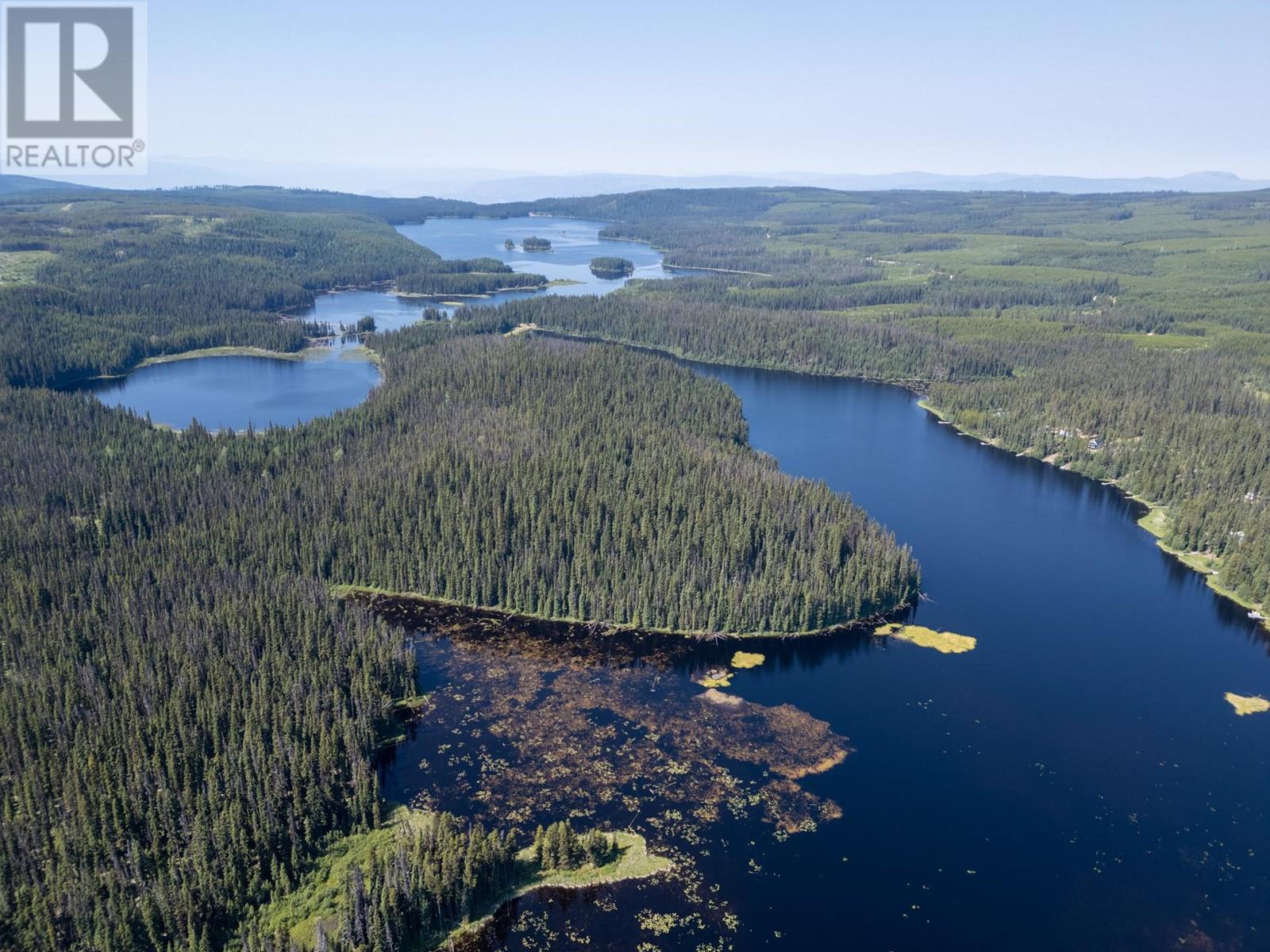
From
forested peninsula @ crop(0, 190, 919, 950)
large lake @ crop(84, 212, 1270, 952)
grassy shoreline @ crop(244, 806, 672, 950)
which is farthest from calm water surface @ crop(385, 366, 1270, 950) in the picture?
forested peninsula @ crop(0, 190, 919, 950)

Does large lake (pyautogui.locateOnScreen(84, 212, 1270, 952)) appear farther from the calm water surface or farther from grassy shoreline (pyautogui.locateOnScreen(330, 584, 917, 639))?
grassy shoreline (pyautogui.locateOnScreen(330, 584, 917, 639))

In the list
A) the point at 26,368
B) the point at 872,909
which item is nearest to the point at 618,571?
the point at 872,909

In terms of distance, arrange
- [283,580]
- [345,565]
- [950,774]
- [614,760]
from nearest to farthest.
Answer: [614,760] < [950,774] < [283,580] < [345,565]

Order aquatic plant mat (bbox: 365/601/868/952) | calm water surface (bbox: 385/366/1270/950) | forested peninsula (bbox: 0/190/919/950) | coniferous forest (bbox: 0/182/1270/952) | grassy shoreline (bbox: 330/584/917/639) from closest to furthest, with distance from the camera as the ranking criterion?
1. coniferous forest (bbox: 0/182/1270/952)
2. aquatic plant mat (bbox: 365/601/868/952)
3. forested peninsula (bbox: 0/190/919/950)
4. calm water surface (bbox: 385/366/1270/950)
5. grassy shoreline (bbox: 330/584/917/639)

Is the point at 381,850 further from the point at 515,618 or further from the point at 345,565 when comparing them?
the point at 345,565

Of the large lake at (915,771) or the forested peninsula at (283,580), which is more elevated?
the forested peninsula at (283,580)

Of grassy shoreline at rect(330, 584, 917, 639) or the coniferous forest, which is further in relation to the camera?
grassy shoreline at rect(330, 584, 917, 639)

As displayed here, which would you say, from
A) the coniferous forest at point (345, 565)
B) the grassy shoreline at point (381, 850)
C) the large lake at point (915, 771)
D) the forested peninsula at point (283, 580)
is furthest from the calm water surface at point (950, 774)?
the forested peninsula at point (283, 580)

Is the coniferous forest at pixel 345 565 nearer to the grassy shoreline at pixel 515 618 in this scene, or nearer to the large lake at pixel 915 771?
the grassy shoreline at pixel 515 618

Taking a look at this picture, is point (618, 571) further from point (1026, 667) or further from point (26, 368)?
point (26, 368)

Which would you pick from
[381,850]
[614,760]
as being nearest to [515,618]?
[614,760]

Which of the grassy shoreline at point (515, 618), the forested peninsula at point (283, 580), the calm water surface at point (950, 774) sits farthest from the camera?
the grassy shoreline at point (515, 618)

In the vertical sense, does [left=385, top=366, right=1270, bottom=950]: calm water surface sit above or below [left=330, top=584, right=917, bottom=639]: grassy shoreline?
below
